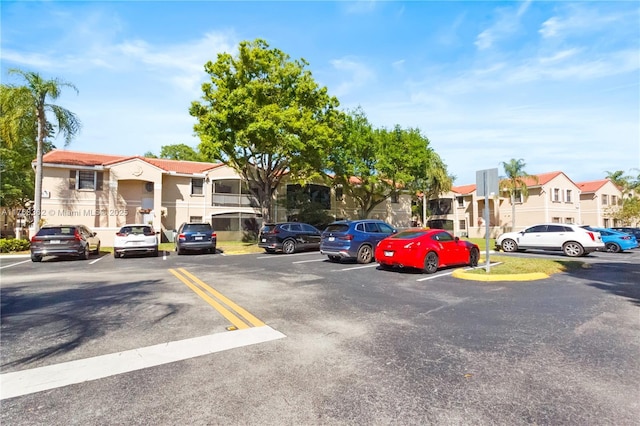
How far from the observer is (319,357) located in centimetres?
398

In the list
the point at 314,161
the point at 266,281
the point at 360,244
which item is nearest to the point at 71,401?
the point at 266,281

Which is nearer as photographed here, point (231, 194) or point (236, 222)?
point (236, 222)

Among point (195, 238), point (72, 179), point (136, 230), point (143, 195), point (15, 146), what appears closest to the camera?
point (136, 230)

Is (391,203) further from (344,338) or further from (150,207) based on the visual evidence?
(344,338)

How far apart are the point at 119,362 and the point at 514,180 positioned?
45229 millimetres

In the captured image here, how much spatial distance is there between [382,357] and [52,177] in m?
30.9

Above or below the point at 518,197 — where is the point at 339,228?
below

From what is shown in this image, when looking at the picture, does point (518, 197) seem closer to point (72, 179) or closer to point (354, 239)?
point (354, 239)

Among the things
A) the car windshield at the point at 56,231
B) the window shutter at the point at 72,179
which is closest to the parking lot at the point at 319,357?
the car windshield at the point at 56,231

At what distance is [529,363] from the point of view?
3.82 meters

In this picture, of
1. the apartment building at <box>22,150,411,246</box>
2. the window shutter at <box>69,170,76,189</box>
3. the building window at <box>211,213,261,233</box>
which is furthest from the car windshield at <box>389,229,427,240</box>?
the window shutter at <box>69,170,76,189</box>

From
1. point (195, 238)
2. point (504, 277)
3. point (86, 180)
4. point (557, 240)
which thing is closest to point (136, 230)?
point (195, 238)

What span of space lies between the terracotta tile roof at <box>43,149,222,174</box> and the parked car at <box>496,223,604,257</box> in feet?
81.5

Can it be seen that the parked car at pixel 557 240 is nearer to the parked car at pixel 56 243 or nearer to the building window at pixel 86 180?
the parked car at pixel 56 243
